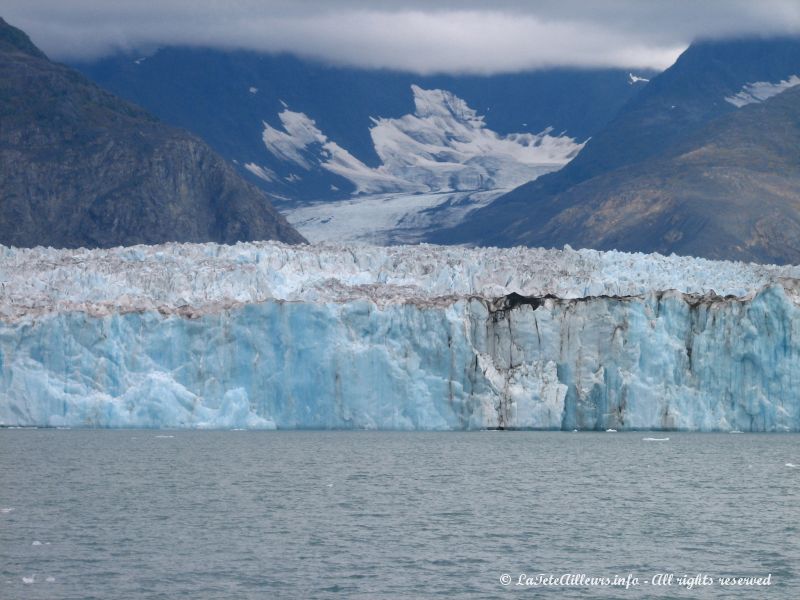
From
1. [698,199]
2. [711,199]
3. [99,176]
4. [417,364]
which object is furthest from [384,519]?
[698,199]

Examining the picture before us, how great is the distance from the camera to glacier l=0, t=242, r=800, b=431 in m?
57.2

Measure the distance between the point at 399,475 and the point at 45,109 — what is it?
97919 millimetres

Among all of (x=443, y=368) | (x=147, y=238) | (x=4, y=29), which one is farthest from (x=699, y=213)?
(x=443, y=368)

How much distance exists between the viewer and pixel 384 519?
37.0m

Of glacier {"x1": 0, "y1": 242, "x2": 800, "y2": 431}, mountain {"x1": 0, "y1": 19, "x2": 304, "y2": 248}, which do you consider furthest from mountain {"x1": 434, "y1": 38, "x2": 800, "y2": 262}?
glacier {"x1": 0, "y1": 242, "x2": 800, "y2": 431}

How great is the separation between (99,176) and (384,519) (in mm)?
101731

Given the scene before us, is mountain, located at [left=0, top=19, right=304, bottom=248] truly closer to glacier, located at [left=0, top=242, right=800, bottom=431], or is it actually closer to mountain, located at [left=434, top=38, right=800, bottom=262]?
mountain, located at [left=434, top=38, right=800, bottom=262]

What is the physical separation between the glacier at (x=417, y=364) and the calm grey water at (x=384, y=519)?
1463mm

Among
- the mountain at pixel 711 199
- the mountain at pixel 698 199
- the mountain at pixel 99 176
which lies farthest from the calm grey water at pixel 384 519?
the mountain at pixel 698 199

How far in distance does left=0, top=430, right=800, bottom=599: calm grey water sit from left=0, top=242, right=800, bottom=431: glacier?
146 cm

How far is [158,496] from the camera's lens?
41.2 m

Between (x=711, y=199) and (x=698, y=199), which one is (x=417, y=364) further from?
(x=698, y=199)

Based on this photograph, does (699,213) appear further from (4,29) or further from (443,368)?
(443,368)

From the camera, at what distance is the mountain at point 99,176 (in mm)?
129250
